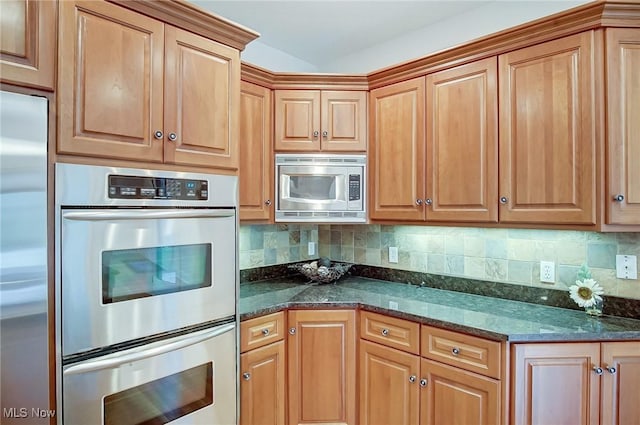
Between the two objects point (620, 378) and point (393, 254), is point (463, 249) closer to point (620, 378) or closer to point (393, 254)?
point (393, 254)

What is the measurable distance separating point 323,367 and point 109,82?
1809mm

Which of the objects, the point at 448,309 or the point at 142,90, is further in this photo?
the point at 448,309

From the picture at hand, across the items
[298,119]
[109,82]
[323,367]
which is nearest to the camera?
[109,82]

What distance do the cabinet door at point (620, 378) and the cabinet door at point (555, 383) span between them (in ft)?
0.14

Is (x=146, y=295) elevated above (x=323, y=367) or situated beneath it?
elevated above

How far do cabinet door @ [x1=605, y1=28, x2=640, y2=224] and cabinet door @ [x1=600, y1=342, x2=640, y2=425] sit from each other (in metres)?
0.56

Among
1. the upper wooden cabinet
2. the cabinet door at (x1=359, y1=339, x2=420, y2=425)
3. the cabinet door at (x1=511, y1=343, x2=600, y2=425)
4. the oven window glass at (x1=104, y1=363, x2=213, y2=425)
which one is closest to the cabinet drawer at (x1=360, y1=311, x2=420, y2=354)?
the cabinet door at (x1=359, y1=339, x2=420, y2=425)

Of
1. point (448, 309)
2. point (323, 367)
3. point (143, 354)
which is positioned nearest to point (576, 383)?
point (448, 309)

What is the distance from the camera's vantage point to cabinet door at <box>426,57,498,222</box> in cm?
195

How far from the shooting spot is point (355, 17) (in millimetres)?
2439

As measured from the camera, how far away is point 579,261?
6.41 feet

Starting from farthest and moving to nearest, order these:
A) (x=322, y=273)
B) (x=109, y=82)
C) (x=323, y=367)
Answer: (x=322, y=273), (x=323, y=367), (x=109, y=82)

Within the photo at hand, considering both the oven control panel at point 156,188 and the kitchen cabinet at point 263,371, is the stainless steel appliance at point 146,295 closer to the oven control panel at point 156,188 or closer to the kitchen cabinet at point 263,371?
the oven control panel at point 156,188

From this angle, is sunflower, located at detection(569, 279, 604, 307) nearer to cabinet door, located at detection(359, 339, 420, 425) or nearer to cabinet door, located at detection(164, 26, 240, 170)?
cabinet door, located at detection(359, 339, 420, 425)
